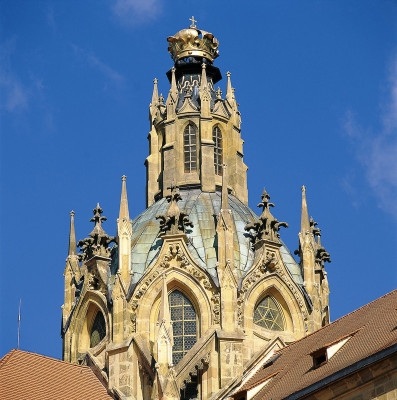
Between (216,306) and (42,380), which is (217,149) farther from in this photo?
(42,380)

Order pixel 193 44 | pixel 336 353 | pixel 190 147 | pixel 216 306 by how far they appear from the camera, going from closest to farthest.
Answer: pixel 336 353 < pixel 216 306 < pixel 190 147 < pixel 193 44

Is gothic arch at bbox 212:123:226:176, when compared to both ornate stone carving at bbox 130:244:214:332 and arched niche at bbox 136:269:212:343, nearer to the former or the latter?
ornate stone carving at bbox 130:244:214:332

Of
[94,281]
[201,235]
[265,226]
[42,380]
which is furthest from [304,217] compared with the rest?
[42,380]

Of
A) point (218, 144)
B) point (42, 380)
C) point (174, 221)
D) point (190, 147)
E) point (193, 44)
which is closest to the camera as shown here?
point (42, 380)

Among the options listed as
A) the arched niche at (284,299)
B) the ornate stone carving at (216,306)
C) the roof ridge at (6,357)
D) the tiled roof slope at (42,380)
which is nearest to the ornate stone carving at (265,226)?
the arched niche at (284,299)

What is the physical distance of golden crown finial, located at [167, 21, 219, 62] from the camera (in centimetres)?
6125

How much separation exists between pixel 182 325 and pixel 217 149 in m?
9.53

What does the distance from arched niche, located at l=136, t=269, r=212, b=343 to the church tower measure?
34mm

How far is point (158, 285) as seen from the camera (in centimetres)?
5241

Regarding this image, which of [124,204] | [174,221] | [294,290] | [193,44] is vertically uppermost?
[193,44]

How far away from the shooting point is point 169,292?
173ft

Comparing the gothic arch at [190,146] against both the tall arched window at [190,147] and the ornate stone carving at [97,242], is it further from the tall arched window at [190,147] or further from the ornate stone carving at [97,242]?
the ornate stone carving at [97,242]

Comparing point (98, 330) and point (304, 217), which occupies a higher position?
point (304, 217)

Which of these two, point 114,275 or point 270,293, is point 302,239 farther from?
point 114,275
